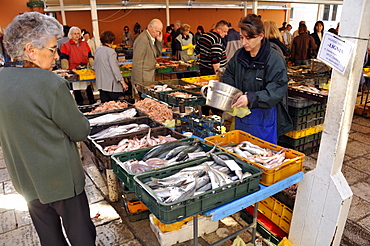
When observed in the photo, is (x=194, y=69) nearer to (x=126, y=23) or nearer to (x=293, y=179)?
(x=293, y=179)

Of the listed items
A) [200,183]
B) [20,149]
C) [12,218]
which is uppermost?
[20,149]

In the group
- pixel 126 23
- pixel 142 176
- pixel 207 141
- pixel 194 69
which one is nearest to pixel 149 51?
pixel 194 69

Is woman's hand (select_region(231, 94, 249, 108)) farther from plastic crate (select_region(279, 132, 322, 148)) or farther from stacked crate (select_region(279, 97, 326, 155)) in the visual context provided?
plastic crate (select_region(279, 132, 322, 148))

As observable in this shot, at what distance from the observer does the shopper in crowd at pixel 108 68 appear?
604 cm

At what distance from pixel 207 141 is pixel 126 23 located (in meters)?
19.7

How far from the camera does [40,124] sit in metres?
1.95

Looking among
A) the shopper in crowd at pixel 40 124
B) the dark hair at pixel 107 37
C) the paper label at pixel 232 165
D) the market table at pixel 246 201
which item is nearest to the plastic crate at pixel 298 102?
the market table at pixel 246 201

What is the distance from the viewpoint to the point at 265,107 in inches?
121

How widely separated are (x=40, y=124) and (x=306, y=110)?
4564mm

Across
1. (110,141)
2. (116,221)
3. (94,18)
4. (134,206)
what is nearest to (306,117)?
(134,206)

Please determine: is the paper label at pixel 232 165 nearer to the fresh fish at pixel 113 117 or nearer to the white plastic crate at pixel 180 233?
the white plastic crate at pixel 180 233

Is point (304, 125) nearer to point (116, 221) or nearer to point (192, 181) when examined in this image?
point (116, 221)

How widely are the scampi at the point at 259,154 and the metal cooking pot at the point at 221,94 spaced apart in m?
0.45

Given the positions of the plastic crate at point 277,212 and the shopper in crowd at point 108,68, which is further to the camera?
the shopper in crowd at point 108,68
